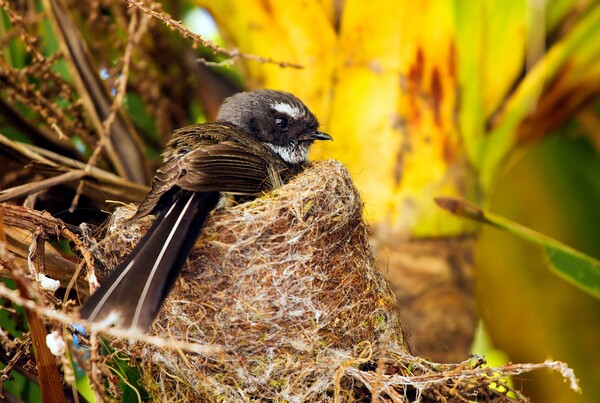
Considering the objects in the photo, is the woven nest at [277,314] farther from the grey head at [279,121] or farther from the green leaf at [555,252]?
the grey head at [279,121]

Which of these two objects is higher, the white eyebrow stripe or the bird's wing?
the white eyebrow stripe

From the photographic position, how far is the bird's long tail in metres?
2.42

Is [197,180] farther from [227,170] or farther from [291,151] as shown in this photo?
[291,151]

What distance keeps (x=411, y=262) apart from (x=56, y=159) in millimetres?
1715

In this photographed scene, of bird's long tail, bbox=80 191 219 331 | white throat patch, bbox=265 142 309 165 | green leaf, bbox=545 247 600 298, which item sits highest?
white throat patch, bbox=265 142 309 165

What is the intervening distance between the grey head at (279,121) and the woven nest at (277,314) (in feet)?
3.17

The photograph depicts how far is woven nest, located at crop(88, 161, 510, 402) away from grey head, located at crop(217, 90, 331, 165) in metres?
0.97

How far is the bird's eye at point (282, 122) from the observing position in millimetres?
4176

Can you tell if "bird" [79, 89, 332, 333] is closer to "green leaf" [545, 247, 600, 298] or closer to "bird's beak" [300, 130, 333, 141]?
"bird's beak" [300, 130, 333, 141]

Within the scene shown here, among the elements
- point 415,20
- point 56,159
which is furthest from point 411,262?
point 56,159

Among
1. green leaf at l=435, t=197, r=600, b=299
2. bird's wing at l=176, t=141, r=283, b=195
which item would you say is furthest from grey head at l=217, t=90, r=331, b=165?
green leaf at l=435, t=197, r=600, b=299

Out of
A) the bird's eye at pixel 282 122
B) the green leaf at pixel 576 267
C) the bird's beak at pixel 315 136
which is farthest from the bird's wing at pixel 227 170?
the green leaf at pixel 576 267

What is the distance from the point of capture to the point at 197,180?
9.93 feet

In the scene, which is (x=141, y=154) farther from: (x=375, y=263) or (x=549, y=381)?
(x=549, y=381)
